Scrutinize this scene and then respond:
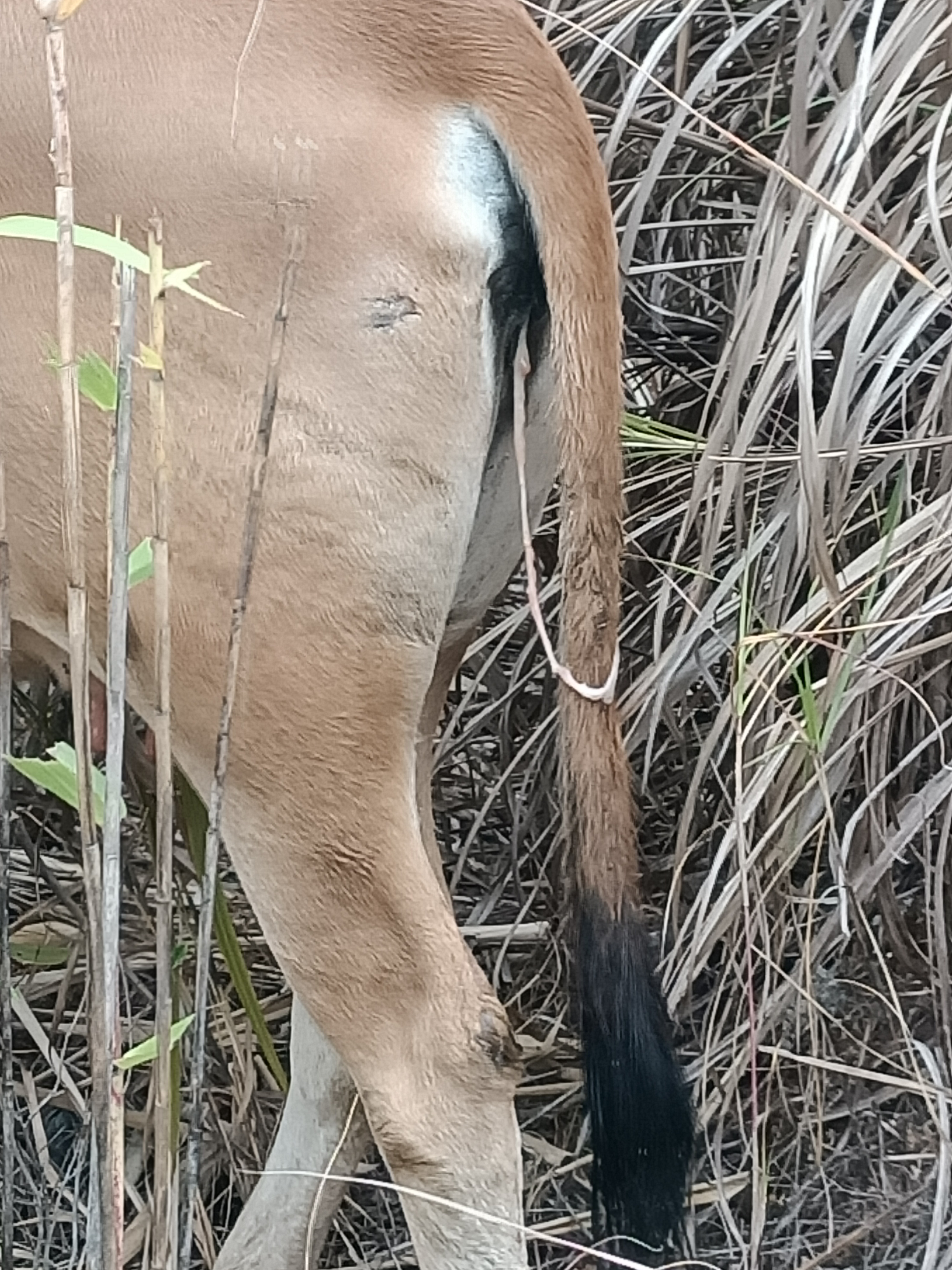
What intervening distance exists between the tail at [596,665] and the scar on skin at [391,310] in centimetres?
11

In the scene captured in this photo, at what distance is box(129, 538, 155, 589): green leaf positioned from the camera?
3.20 ft

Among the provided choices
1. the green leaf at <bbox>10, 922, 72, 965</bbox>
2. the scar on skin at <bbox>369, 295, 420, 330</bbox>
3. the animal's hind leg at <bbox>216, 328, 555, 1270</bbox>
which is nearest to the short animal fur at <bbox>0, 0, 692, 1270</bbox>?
the scar on skin at <bbox>369, 295, 420, 330</bbox>

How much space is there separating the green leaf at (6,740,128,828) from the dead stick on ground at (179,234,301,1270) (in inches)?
2.7

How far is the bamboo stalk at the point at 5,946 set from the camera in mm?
1092

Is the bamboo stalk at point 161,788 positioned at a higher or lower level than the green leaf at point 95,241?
lower

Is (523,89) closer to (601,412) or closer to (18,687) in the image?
(601,412)

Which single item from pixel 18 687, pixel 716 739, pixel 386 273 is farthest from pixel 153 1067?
pixel 18 687

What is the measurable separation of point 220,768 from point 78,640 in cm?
14

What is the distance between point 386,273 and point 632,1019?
0.60m

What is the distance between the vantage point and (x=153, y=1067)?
111 centimetres

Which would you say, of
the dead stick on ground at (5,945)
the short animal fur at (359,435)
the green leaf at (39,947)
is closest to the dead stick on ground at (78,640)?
the dead stick on ground at (5,945)

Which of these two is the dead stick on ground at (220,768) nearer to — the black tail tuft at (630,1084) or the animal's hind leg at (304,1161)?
the black tail tuft at (630,1084)

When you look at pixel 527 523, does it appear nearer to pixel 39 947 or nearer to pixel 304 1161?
pixel 304 1161

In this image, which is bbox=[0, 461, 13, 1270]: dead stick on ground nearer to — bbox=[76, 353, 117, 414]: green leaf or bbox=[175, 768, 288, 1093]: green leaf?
bbox=[76, 353, 117, 414]: green leaf
